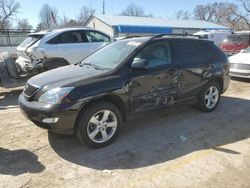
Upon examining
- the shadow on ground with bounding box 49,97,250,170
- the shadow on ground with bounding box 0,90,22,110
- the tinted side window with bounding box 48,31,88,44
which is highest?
the tinted side window with bounding box 48,31,88,44

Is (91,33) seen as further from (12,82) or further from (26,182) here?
(26,182)

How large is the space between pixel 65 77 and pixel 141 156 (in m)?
1.74

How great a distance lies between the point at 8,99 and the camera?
7.82m

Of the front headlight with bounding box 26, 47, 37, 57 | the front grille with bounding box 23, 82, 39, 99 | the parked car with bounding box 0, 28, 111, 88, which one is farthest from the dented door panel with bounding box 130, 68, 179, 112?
the front headlight with bounding box 26, 47, 37, 57

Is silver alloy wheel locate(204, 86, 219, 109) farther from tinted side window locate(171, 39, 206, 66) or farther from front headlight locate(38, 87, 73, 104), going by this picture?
front headlight locate(38, 87, 73, 104)

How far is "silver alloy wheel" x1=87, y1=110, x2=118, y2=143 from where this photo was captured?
4.23 m

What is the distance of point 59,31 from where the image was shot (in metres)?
8.87

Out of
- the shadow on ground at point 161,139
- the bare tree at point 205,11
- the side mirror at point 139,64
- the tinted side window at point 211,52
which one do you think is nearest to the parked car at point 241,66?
the tinted side window at point 211,52

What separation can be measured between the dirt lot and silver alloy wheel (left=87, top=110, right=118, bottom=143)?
195 mm

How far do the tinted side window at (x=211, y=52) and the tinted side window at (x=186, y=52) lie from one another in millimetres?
168

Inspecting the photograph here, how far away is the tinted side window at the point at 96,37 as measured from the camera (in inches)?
377

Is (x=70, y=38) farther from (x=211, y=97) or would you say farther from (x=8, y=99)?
(x=211, y=97)

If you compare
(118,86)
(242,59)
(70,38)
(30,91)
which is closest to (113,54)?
(118,86)

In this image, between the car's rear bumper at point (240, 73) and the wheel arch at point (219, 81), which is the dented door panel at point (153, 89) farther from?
the car's rear bumper at point (240, 73)
